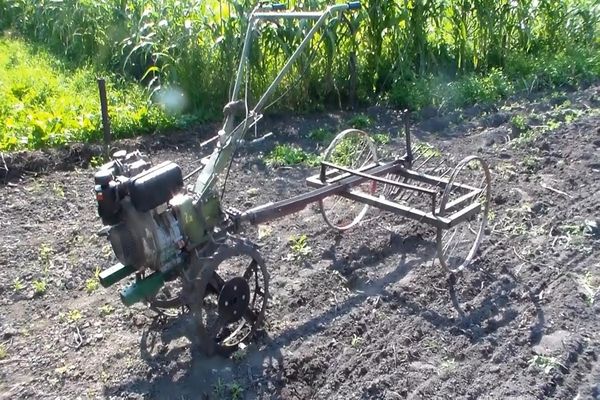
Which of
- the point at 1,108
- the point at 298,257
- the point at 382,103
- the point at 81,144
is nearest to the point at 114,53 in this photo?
the point at 1,108

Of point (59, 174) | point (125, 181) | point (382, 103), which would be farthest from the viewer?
point (382, 103)

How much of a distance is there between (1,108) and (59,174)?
4.92ft

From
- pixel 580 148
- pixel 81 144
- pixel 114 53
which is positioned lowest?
pixel 580 148

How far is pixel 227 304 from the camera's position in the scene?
4234 millimetres

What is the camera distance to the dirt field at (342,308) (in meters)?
4.16

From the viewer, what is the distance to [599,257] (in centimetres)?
532

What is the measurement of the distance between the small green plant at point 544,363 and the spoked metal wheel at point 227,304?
4.84ft

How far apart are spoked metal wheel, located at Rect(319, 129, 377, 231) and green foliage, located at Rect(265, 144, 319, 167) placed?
502mm

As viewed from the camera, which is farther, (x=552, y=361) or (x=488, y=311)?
(x=488, y=311)

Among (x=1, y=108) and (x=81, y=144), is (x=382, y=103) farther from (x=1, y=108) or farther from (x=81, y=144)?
(x=1, y=108)

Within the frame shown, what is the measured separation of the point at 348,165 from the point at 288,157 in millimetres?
829

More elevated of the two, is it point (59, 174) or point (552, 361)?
point (59, 174)

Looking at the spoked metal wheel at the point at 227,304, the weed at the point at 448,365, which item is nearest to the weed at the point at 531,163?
the weed at the point at 448,365

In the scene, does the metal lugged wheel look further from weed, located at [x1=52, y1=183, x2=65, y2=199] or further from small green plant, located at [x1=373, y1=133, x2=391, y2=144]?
weed, located at [x1=52, y1=183, x2=65, y2=199]
